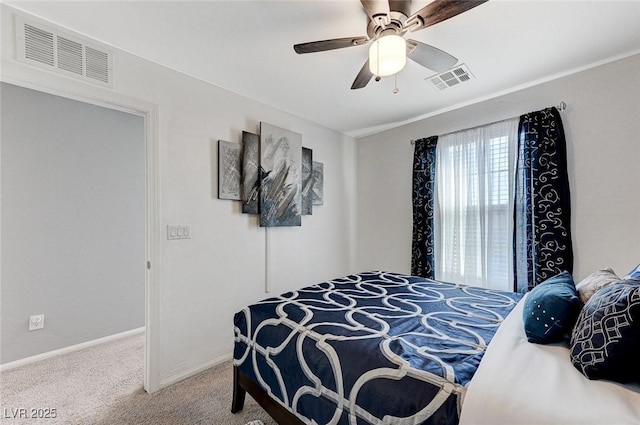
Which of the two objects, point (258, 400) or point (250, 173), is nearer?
point (258, 400)

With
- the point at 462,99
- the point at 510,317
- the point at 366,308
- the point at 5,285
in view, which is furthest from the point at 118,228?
the point at 462,99

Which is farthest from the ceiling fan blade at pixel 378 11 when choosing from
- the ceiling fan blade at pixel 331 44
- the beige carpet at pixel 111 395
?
the beige carpet at pixel 111 395

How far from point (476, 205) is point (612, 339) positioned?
7.28ft

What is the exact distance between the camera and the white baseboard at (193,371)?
6.89ft

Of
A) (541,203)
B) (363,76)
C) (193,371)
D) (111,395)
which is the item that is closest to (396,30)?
(363,76)

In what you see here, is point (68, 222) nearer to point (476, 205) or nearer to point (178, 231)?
point (178, 231)

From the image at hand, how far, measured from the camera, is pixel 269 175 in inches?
110

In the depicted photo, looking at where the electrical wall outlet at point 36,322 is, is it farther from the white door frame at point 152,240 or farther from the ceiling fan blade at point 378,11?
the ceiling fan blade at point 378,11

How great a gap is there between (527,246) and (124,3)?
3.46 meters

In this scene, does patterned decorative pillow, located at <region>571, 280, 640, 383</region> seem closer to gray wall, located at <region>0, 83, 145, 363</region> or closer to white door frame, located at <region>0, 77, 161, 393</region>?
white door frame, located at <region>0, 77, 161, 393</region>

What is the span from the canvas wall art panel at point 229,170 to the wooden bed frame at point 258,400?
144cm

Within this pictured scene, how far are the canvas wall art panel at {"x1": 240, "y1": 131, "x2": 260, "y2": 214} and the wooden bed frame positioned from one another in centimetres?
142

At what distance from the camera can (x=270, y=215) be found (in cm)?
284

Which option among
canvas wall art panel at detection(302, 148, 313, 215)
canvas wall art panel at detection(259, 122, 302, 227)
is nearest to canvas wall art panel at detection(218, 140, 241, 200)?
canvas wall art panel at detection(259, 122, 302, 227)
